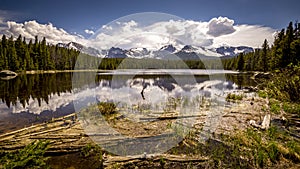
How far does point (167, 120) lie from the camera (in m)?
12.5

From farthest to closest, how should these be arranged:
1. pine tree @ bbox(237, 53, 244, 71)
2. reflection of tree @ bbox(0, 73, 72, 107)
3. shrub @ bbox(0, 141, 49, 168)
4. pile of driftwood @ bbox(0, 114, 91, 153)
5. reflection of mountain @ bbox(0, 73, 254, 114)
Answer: pine tree @ bbox(237, 53, 244, 71), reflection of tree @ bbox(0, 73, 72, 107), reflection of mountain @ bbox(0, 73, 254, 114), pile of driftwood @ bbox(0, 114, 91, 153), shrub @ bbox(0, 141, 49, 168)

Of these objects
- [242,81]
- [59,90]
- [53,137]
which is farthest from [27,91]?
[242,81]

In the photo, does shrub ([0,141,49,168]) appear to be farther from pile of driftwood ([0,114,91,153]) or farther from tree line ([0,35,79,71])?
tree line ([0,35,79,71])

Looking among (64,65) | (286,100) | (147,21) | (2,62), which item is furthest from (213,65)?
(147,21)

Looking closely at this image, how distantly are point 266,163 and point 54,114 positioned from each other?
524 inches

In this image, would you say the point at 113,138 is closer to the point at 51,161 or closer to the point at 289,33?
the point at 51,161

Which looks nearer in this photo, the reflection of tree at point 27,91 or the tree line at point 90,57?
the reflection of tree at point 27,91

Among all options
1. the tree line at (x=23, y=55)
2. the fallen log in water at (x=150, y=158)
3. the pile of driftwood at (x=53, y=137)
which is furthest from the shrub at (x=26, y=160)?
the tree line at (x=23, y=55)

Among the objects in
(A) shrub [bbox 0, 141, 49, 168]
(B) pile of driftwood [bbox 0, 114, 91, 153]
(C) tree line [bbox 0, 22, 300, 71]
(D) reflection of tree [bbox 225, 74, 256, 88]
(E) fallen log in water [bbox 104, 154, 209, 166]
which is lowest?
(E) fallen log in water [bbox 104, 154, 209, 166]

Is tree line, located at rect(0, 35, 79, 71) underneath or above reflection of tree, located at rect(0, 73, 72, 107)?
above

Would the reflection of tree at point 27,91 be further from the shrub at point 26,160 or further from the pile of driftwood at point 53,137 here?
the shrub at point 26,160

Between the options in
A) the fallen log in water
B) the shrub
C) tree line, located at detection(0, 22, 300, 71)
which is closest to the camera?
the shrub

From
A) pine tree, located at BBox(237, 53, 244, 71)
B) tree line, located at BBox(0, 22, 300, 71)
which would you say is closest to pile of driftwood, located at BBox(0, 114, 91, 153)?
tree line, located at BBox(0, 22, 300, 71)

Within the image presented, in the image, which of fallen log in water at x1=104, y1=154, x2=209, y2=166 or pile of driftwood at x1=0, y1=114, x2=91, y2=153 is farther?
pile of driftwood at x1=0, y1=114, x2=91, y2=153
